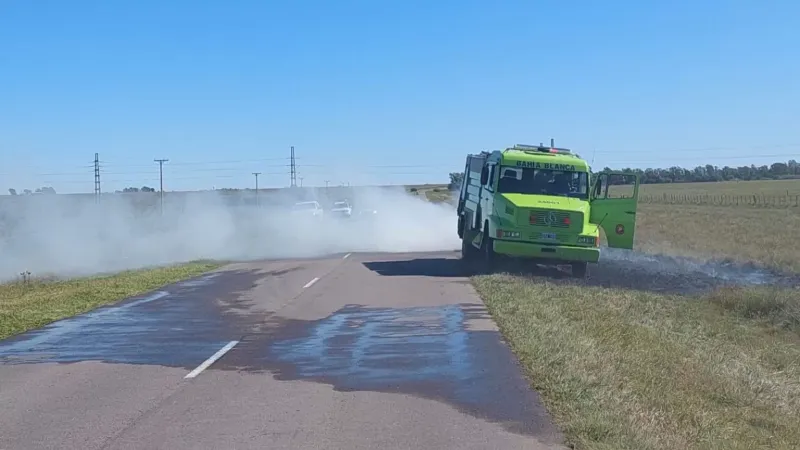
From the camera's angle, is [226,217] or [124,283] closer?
[124,283]

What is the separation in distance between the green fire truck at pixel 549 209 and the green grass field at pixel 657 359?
887 mm

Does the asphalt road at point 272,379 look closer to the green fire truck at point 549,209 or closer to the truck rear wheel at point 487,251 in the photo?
the green fire truck at point 549,209

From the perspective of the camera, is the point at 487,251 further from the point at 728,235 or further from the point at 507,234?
the point at 728,235

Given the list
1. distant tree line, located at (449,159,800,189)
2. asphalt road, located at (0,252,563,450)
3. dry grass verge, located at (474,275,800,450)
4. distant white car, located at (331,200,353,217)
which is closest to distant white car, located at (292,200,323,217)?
distant white car, located at (331,200,353,217)

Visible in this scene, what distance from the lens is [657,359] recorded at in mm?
10852

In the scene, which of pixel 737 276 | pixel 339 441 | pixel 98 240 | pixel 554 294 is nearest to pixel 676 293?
pixel 554 294

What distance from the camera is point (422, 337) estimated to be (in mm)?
12336

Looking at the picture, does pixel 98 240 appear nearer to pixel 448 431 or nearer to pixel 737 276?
pixel 737 276

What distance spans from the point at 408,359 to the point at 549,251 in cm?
1056

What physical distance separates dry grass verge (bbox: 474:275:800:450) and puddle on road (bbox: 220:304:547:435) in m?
0.33

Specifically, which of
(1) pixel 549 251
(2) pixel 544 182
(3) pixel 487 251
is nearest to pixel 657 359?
(1) pixel 549 251

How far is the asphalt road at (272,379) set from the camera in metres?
7.43

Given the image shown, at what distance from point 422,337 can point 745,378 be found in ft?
13.1

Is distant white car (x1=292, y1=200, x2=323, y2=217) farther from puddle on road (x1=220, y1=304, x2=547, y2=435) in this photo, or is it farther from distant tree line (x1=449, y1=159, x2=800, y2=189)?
distant tree line (x1=449, y1=159, x2=800, y2=189)
